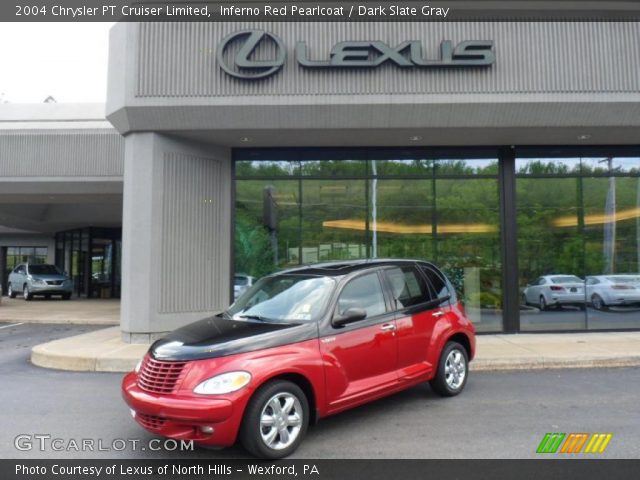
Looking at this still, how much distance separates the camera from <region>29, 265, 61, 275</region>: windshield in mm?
24141

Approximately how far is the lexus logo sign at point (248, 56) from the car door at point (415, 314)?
5601 mm

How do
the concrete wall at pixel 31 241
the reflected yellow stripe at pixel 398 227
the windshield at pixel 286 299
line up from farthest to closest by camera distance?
1. the concrete wall at pixel 31 241
2. the reflected yellow stripe at pixel 398 227
3. the windshield at pixel 286 299

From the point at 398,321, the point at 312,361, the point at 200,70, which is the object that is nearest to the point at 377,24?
the point at 200,70

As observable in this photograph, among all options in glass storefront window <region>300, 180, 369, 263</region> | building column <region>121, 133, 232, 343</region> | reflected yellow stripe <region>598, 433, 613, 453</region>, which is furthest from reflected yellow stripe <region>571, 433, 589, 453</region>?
building column <region>121, 133, 232, 343</region>

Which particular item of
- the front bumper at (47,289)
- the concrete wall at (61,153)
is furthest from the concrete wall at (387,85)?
the front bumper at (47,289)

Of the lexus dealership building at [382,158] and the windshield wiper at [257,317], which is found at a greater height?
the lexus dealership building at [382,158]

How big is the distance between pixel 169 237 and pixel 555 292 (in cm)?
879

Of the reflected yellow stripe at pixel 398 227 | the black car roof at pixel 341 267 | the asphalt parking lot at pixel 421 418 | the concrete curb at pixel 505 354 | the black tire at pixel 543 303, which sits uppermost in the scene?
the reflected yellow stripe at pixel 398 227

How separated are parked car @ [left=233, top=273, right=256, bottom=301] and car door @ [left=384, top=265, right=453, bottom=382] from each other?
6.03m

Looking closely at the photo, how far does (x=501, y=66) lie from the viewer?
1006 centimetres

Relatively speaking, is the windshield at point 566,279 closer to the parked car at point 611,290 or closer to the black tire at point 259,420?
the parked car at point 611,290

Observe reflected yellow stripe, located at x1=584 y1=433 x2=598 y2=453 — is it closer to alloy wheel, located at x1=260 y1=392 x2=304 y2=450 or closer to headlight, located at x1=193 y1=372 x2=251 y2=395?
alloy wheel, located at x1=260 y1=392 x2=304 y2=450

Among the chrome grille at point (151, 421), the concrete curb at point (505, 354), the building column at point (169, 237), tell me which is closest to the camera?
the chrome grille at point (151, 421)

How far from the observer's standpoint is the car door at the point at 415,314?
18.7 ft
